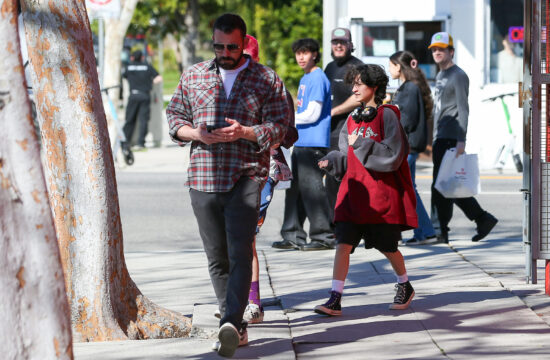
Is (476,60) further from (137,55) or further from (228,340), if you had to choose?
(228,340)

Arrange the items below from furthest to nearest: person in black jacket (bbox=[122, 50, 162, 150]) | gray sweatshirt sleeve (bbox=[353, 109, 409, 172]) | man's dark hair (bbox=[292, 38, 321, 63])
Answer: person in black jacket (bbox=[122, 50, 162, 150])
man's dark hair (bbox=[292, 38, 321, 63])
gray sweatshirt sleeve (bbox=[353, 109, 409, 172])

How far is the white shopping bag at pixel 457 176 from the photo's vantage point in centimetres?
957

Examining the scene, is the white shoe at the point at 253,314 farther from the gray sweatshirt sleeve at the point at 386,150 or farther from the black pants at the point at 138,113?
the black pants at the point at 138,113

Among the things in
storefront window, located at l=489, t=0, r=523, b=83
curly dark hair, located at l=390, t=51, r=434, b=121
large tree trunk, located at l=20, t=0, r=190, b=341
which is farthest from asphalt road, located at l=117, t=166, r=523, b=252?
large tree trunk, located at l=20, t=0, r=190, b=341

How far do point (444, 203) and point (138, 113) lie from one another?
12.0 metres

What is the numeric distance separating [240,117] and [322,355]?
1.36 m

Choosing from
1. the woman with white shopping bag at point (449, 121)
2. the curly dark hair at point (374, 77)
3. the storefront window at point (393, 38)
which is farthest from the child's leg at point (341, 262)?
the storefront window at point (393, 38)

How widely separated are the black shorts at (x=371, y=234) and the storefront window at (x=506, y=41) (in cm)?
1117

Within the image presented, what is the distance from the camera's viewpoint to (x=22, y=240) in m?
3.83

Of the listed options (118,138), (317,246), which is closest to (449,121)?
(317,246)

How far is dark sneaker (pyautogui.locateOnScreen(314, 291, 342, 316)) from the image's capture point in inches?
264

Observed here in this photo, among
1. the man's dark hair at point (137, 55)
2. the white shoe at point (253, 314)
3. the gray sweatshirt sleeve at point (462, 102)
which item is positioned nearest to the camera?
the white shoe at point (253, 314)

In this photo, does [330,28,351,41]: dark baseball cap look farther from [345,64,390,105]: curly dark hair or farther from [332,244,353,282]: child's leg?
[332,244,353,282]: child's leg

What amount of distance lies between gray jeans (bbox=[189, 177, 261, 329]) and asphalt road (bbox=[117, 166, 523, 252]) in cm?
465
